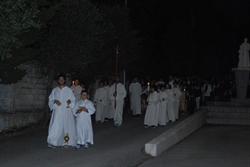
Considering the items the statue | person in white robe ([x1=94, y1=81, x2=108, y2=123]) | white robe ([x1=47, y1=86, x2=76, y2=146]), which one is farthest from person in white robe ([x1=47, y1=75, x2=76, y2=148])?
the statue

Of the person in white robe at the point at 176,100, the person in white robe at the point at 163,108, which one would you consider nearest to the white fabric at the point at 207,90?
the person in white robe at the point at 176,100

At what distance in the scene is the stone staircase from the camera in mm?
22938

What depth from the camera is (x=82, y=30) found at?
16172 mm

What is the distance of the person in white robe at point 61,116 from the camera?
12.7 meters

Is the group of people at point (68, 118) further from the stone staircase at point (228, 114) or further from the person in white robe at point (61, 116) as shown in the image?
the stone staircase at point (228, 114)

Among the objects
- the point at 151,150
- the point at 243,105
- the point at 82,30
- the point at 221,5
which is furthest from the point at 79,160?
the point at 221,5

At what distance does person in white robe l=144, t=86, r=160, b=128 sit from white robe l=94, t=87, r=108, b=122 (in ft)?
7.27

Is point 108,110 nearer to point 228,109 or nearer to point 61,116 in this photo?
point 228,109

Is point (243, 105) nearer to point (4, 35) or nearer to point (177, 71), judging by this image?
point (177, 71)

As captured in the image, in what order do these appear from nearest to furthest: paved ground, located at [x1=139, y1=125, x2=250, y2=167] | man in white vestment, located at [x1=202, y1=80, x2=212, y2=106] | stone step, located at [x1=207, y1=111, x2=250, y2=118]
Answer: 1. paved ground, located at [x1=139, y1=125, x2=250, y2=167]
2. stone step, located at [x1=207, y1=111, x2=250, y2=118]
3. man in white vestment, located at [x1=202, y1=80, x2=212, y2=106]

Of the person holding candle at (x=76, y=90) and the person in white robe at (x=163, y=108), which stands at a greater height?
the person holding candle at (x=76, y=90)

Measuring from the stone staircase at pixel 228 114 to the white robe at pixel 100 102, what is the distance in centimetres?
570

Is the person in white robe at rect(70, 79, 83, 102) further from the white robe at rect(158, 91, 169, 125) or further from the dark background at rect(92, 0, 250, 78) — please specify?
the dark background at rect(92, 0, 250, 78)

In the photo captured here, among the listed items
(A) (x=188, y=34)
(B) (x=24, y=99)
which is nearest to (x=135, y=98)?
(B) (x=24, y=99)
